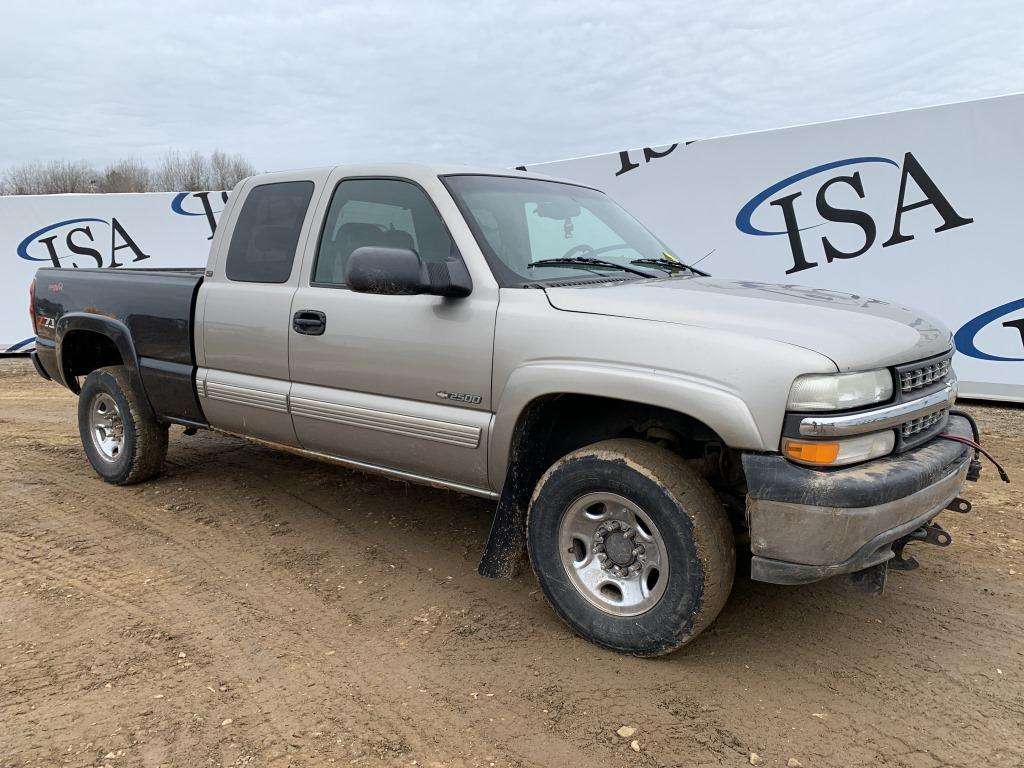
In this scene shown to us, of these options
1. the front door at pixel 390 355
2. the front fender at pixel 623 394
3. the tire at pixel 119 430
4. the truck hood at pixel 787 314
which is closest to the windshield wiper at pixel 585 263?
the truck hood at pixel 787 314

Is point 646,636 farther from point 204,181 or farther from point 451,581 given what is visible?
point 204,181

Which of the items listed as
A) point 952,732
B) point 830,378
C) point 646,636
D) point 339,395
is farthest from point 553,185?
point 952,732

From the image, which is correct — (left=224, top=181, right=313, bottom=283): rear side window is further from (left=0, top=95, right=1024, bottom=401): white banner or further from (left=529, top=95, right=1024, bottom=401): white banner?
(left=0, top=95, right=1024, bottom=401): white banner

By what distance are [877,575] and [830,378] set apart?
2.97 feet

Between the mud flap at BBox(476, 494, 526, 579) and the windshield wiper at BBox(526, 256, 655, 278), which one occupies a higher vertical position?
the windshield wiper at BBox(526, 256, 655, 278)

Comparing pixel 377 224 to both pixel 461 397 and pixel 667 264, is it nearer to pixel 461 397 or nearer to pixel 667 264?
pixel 461 397

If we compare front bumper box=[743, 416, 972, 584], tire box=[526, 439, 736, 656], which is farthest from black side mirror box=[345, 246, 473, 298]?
front bumper box=[743, 416, 972, 584]

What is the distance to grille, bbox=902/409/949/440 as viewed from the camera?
113 inches

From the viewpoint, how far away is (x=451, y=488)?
142 inches

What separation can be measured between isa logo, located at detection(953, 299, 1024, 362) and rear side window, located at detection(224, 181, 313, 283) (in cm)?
651

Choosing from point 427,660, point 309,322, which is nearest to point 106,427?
point 309,322

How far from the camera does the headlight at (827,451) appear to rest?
2.59 metres

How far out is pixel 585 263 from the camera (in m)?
3.56

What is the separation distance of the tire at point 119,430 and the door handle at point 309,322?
176cm
